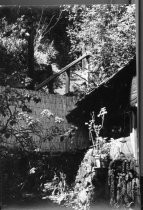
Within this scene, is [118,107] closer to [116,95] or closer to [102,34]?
[116,95]

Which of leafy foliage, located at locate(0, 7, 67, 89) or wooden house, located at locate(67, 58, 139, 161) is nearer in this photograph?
wooden house, located at locate(67, 58, 139, 161)

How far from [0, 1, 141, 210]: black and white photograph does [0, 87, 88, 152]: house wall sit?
1cm

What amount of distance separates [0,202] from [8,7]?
84.4 inches

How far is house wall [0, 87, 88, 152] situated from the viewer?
4.00 meters

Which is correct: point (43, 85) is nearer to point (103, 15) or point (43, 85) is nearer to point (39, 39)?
point (39, 39)

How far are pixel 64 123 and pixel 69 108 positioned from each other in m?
0.17

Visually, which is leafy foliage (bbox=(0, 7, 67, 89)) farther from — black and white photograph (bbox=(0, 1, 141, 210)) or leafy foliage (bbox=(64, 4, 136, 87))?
leafy foliage (bbox=(64, 4, 136, 87))

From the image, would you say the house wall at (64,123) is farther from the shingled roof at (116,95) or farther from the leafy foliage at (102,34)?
the leafy foliage at (102,34)

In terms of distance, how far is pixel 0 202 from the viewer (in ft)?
13.0

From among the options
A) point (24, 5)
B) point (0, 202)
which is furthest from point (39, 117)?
point (24, 5)

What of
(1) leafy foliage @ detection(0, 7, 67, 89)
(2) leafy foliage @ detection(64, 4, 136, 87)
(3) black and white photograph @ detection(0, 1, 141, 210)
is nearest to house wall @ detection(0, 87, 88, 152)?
(3) black and white photograph @ detection(0, 1, 141, 210)

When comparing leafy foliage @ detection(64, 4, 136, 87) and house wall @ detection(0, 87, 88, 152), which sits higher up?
leafy foliage @ detection(64, 4, 136, 87)

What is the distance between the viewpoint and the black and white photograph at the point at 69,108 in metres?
3.93

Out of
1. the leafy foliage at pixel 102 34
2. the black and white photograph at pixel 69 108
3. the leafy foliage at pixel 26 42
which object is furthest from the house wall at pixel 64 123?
the leafy foliage at pixel 102 34
